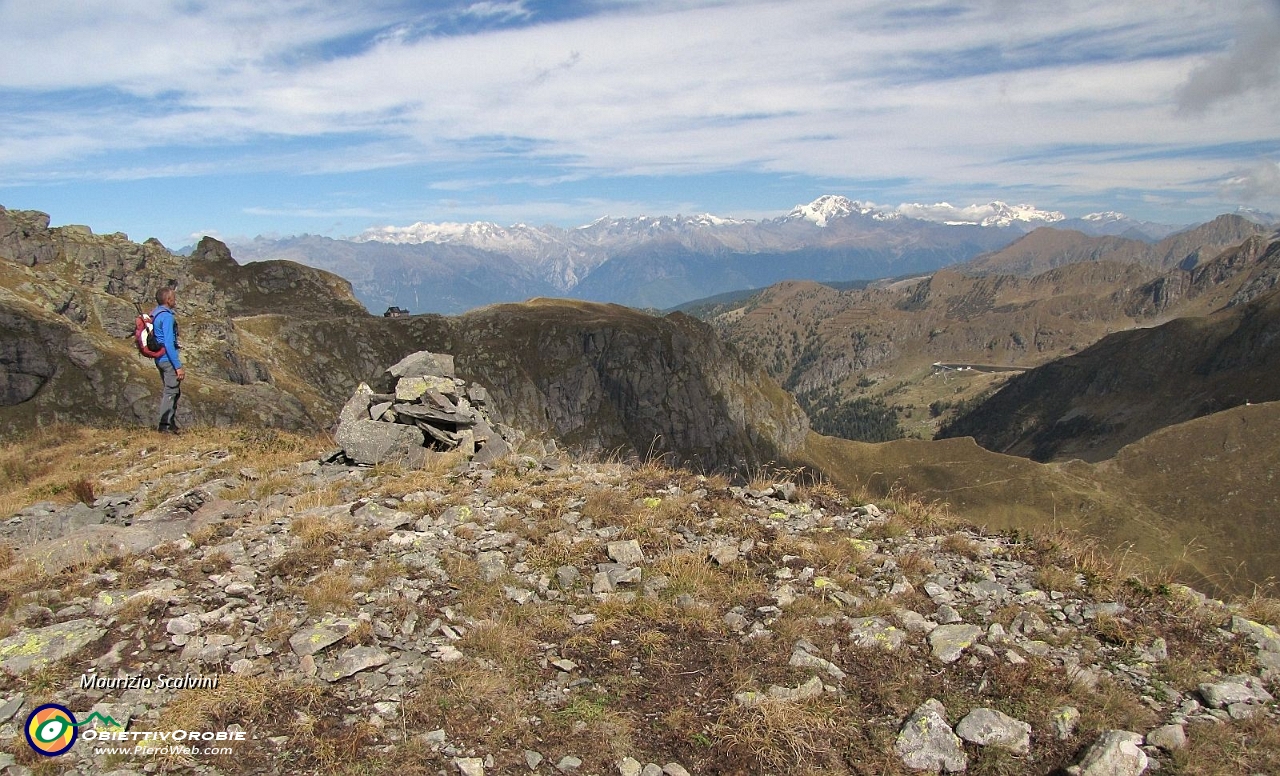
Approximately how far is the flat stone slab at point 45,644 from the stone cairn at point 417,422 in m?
8.60

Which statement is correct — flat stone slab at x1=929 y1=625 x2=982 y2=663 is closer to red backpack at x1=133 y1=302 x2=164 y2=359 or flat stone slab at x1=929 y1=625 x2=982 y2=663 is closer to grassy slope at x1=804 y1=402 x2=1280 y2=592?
red backpack at x1=133 y1=302 x2=164 y2=359

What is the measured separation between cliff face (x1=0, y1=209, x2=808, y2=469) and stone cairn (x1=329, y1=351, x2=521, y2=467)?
595 centimetres

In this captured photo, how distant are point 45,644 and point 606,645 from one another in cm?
719

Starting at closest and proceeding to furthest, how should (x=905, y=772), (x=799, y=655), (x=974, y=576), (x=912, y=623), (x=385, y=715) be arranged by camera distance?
(x=905, y=772) < (x=385, y=715) < (x=799, y=655) < (x=912, y=623) < (x=974, y=576)

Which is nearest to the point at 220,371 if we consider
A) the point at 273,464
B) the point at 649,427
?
the point at 273,464

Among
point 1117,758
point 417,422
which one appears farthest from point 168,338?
point 1117,758

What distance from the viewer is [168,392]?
2067 cm

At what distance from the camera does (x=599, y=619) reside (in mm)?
9258

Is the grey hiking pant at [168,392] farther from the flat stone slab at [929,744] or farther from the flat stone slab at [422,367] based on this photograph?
the flat stone slab at [929,744]

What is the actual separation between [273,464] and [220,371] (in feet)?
254

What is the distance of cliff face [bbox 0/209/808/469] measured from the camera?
6738 centimetres

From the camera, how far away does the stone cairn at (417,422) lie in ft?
A: 55.8

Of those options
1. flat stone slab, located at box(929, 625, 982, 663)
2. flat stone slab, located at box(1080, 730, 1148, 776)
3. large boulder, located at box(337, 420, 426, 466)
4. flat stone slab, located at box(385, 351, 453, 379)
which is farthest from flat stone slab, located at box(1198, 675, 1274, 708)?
flat stone slab, located at box(385, 351, 453, 379)

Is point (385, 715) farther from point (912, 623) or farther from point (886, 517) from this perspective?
point (886, 517)
